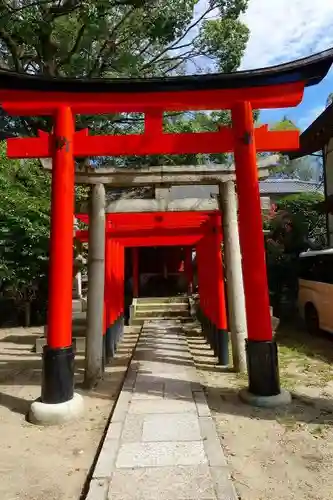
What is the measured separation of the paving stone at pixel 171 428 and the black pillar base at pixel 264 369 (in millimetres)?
907

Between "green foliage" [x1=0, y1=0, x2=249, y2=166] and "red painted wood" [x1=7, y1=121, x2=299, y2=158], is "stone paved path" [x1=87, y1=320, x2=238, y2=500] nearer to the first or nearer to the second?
"red painted wood" [x1=7, y1=121, x2=299, y2=158]

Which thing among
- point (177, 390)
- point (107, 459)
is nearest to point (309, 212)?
point (177, 390)

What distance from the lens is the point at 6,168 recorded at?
13.8 meters

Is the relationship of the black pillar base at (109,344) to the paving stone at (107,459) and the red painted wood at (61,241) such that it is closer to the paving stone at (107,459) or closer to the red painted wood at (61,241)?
the red painted wood at (61,241)

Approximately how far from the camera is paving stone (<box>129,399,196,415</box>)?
472 centimetres

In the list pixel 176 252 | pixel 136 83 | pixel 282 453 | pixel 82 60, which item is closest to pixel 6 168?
pixel 82 60

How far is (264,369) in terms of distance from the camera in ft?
15.9

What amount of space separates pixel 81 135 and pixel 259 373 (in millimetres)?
3801

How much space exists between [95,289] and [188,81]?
3284 mm

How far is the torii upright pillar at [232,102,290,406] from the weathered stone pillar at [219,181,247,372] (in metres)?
1.71

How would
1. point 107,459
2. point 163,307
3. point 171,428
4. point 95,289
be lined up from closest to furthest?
1. point 107,459
2. point 171,428
3. point 95,289
4. point 163,307

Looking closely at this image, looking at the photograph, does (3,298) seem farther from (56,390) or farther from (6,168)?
(56,390)

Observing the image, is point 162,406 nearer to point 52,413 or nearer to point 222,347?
point 52,413

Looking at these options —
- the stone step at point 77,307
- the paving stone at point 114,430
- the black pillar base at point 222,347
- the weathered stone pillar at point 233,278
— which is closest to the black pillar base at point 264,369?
the paving stone at point 114,430
